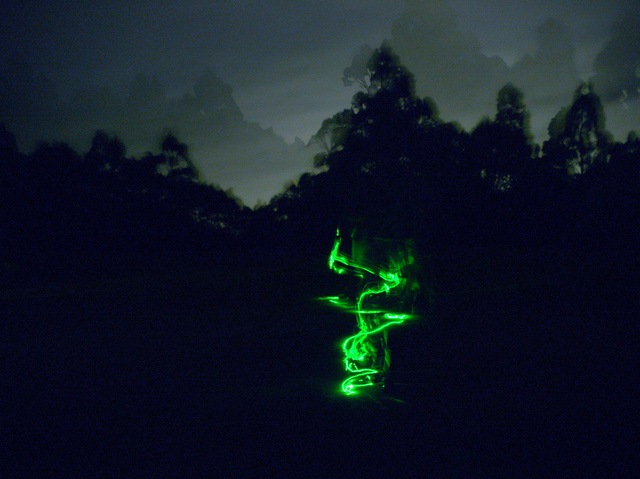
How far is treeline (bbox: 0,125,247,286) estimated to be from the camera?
15.6 m

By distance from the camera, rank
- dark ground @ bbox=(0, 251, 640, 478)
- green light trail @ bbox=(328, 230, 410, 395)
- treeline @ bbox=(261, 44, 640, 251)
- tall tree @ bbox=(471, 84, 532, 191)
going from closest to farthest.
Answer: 1. dark ground @ bbox=(0, 251, 640, 478)
2. green light trail @ bbox=(328, 230, 410, 395)
3. treeline @ bbox=(261, 44, 640, 251)
4. tall tree @ bbox=(471, 84, 532, 191)

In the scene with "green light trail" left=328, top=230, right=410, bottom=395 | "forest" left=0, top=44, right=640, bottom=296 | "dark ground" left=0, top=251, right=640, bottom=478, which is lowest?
"dark ground" left=0, top=251, right=640, bottom=478

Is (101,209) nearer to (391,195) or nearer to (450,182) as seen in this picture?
(391,195)

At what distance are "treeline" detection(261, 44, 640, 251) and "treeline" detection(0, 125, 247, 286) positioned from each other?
5.50m

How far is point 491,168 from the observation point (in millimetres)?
15664

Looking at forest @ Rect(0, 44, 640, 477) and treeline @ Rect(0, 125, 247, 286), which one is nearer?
forest @ Rect(0, 44, 640, 477)

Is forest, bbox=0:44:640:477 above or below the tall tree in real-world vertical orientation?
below

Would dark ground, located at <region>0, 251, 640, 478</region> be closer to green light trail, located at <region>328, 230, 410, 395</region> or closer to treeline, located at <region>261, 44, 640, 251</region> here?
green light trail, located at <region>328, 230, 410, 395</region>

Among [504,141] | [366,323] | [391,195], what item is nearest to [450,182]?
[391,195]

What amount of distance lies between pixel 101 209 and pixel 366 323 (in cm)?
1727

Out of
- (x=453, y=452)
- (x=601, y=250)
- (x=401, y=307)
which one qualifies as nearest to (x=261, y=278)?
(x=401, y=307)

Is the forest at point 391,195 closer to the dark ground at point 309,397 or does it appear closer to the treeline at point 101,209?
the treeline at point 101,209

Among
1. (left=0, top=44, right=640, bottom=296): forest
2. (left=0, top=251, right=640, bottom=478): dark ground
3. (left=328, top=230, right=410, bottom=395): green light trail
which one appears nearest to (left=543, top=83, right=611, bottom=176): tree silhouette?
(left=0, top=44, right=640, bottom=296): forest

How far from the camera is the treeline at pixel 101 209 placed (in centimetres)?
1564
